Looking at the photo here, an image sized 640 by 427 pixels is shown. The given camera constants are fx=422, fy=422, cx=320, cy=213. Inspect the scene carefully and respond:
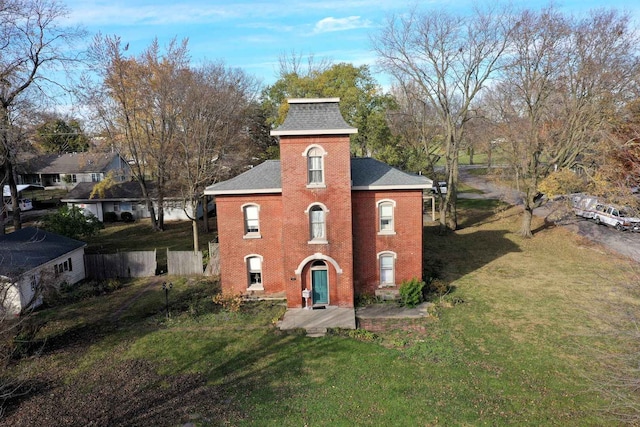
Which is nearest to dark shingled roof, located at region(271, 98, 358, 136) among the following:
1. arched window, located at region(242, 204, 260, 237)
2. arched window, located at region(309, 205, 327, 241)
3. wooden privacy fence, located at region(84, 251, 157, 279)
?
arched window, located at region(309, 205, 327, 241)

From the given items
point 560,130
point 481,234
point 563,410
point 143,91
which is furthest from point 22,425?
point 560,130

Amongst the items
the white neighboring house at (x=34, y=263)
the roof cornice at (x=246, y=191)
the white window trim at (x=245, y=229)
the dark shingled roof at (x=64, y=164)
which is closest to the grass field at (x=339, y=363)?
the white neighboring house at (x=34, y=263)

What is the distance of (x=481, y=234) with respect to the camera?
A: 37156 millimetres

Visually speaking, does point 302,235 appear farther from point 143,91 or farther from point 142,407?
point 143,91

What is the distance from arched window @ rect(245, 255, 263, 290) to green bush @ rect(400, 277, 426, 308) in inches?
305

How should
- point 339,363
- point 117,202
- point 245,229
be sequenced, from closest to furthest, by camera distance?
point 339,363 < point 245,229 < point 117,202

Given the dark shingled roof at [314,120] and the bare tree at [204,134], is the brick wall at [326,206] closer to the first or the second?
the dark shingled roof at [314,120]

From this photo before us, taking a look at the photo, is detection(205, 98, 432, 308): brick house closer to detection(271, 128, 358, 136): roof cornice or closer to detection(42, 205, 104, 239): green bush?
detection(271, 128, 358, 136): roof cornice

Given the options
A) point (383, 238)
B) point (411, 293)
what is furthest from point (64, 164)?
point (411, 293)

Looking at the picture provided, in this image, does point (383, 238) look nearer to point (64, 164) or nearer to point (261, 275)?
point (261, 275)

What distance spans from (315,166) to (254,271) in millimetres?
7026

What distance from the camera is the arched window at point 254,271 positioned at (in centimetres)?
Result: 2325

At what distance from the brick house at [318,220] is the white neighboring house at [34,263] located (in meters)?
9.49

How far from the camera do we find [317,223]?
69.5 ft
